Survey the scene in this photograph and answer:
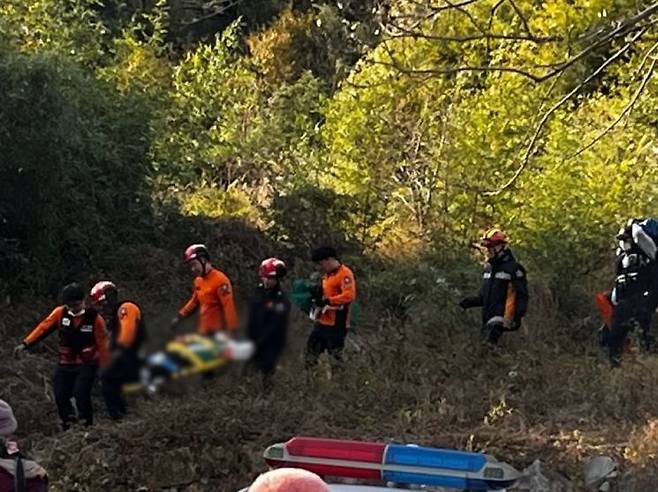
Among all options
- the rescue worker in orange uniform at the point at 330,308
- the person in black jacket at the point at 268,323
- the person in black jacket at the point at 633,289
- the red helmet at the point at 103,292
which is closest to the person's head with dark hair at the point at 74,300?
the red helmet at the point at 103,292

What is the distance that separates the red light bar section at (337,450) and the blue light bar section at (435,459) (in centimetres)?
5

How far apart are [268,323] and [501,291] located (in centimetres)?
405

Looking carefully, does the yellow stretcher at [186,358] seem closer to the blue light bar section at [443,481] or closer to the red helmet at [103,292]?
the blue light bar section at [443,481]

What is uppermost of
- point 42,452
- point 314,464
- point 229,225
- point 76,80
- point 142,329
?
point 76,80

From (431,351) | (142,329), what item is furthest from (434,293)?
(142,329)

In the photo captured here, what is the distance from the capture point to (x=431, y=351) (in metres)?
11.5

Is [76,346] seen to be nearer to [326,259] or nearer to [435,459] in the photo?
[326,259]

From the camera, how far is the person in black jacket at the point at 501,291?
10.6m

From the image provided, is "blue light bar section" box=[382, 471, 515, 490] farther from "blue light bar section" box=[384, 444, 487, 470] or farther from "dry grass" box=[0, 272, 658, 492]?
"dry grass" box=[0, 272, 658, 492]

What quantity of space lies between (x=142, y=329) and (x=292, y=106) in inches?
600

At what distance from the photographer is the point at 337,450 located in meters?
4.74

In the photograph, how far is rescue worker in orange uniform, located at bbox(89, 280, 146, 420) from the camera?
18.4ft

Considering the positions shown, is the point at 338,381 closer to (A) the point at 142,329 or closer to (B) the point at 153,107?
(A) the point at 142,329

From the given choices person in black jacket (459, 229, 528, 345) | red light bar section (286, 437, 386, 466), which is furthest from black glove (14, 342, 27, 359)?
red light bar section (286, 437, 386, 466)
